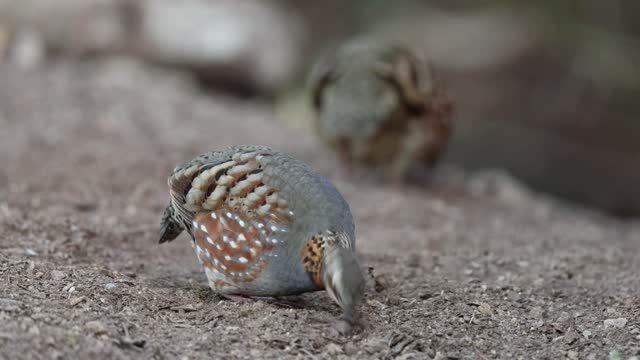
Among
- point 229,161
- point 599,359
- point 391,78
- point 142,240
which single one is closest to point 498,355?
point 599,359

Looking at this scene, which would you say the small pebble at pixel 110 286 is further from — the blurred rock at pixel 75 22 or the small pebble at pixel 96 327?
the blurred rock at pixel 75 22

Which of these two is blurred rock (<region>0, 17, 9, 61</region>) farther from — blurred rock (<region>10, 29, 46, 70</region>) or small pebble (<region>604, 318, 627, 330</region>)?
small pebble (<region>604, 318, 627, 330</region>)

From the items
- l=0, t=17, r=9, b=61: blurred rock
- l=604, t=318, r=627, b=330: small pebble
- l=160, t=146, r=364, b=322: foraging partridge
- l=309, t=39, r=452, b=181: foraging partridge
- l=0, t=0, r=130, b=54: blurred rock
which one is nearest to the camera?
l=160, t=146, r=364, b=322: foraging partridge

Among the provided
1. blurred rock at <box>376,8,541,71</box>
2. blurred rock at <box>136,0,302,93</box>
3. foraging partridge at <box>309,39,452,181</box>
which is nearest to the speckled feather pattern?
foraging partridge at <box>309,39,452,181</box>

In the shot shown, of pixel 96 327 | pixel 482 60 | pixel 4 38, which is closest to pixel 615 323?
pixel 96 327

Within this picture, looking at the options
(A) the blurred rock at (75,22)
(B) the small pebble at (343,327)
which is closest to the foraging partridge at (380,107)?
(B) the small pebble at (343,327)

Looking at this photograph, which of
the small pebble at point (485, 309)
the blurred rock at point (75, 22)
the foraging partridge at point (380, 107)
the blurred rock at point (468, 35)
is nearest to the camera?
the small pebble at point (485, 309)

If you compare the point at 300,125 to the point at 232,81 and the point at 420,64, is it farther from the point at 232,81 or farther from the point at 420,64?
the point at 420,64
